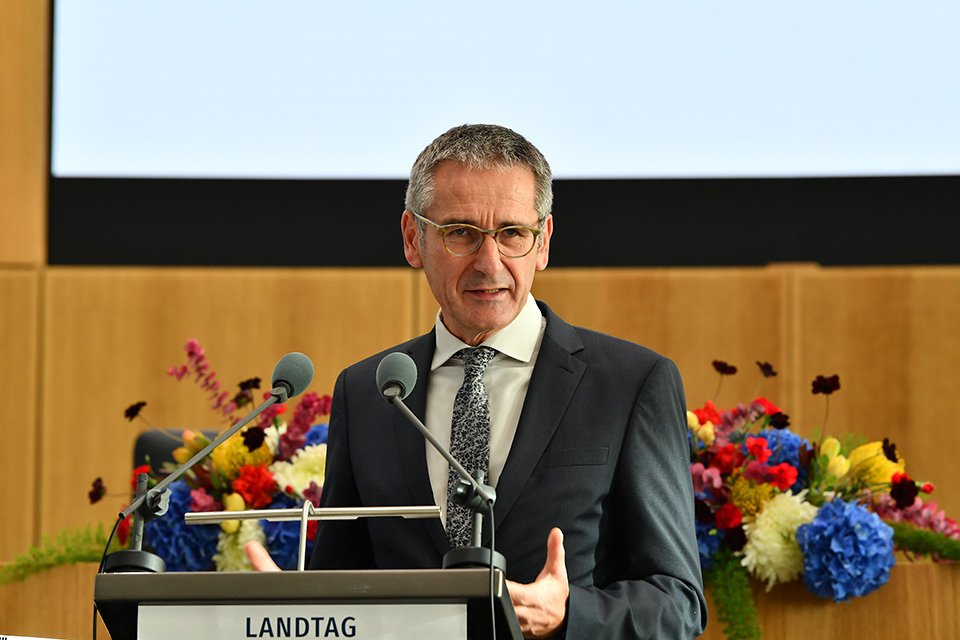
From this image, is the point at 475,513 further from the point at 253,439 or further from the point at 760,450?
the point at 253,439

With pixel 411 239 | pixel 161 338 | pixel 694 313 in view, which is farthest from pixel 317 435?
pixel 694 313

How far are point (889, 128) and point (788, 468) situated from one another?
7.42 feet

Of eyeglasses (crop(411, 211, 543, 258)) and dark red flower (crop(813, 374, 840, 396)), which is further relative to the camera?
dark red flower (crop(813, 374, 840, 396))

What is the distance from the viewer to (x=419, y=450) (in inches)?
63.5

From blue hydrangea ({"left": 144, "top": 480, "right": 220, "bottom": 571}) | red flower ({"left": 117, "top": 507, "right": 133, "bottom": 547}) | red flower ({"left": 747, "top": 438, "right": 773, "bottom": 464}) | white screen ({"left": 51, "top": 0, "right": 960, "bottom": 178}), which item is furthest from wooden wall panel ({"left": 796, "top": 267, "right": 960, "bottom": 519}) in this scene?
red flower ({"left": 117, "top": 507, "right": 133, "bottom": 547})

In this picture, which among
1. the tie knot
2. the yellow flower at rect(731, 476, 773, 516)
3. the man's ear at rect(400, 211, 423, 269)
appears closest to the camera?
the tie knot

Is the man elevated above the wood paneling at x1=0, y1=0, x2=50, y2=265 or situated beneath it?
situated beneath

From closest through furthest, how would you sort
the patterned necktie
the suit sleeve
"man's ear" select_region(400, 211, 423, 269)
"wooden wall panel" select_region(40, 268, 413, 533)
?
the suit sleeve
the patterned necktie
"man's ear" select_region(400, 211, 423, 269)
"wooden wall panel" select_region(40, 268, 413, 533)

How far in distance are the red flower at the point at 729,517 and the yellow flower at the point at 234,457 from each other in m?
0.98

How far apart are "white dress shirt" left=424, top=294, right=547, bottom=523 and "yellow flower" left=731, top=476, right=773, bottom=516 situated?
59cm

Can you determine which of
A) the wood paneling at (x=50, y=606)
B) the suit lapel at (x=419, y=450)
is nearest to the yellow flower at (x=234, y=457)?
the wood paneling at (x=50, y=606)

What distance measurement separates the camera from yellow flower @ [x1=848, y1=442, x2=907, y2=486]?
A: 2117mm

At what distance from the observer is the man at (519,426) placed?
58.8 inches

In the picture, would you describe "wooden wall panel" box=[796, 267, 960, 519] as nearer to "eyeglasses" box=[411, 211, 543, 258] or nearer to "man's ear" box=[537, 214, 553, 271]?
"man's ear" box=[537, 214, 553, 271]
